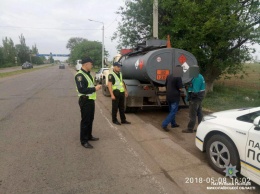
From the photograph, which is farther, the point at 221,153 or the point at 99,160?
the point at 99,160

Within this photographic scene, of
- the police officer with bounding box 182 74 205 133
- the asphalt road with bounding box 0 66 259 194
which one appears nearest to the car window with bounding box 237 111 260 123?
the asphalt road with bounding box 0 66 259 194

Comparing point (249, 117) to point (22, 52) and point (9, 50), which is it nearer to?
point (9, 50)

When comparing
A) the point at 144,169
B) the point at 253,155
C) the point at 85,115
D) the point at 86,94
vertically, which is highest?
the point at 86,94

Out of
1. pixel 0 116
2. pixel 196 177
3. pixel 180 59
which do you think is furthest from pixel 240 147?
pixel 0 116

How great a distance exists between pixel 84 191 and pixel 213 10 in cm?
891

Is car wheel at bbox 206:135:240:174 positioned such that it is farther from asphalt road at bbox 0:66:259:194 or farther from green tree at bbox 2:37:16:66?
green tree at bbox 2:37:16:66

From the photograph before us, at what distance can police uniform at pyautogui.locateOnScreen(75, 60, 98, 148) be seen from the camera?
4609 mm

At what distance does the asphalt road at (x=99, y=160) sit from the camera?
333cm

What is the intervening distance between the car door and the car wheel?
0.68ft

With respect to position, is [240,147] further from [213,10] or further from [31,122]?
[213,10]

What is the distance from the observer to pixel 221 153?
371cm

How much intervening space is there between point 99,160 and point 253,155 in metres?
2.43

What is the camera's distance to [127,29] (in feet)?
55.6

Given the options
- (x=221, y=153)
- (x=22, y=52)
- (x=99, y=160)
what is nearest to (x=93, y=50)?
(x=99, y=160)
